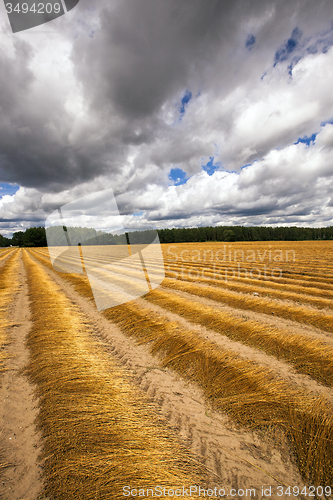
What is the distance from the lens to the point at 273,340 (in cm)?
575

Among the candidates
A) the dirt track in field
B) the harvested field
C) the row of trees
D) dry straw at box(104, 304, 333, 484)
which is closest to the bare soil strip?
the harvested field

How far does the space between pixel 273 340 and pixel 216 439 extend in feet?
12.0

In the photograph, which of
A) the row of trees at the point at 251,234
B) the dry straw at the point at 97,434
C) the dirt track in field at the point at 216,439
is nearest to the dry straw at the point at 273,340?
the dirt track in field at the point at 216,439

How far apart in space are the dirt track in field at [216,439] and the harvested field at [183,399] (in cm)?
2

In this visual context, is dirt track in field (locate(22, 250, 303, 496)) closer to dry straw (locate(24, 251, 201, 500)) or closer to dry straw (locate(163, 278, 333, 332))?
dry straw (locate(24, 251, 201, 500))

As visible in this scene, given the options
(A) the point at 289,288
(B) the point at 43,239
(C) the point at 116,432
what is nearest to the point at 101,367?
(C) the point at 116,432

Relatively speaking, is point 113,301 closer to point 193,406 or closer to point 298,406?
point 193,406

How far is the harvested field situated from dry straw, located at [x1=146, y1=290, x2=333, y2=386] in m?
0.04

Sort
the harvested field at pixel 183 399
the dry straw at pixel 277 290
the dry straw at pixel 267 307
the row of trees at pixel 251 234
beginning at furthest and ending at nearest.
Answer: the row of trees at pixel 251 234, the dry straw at pixel 277 290, the dry straw at pixel 267 307, the harvested field at pixel 183 399

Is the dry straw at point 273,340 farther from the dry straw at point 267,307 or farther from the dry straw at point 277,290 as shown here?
the dry straw at point 277,290

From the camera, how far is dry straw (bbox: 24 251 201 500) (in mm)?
2365

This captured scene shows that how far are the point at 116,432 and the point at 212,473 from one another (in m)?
1.43

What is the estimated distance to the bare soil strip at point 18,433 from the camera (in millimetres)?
2354

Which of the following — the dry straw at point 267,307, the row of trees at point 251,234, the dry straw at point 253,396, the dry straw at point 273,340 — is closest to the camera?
the dry straw at point 253,396
